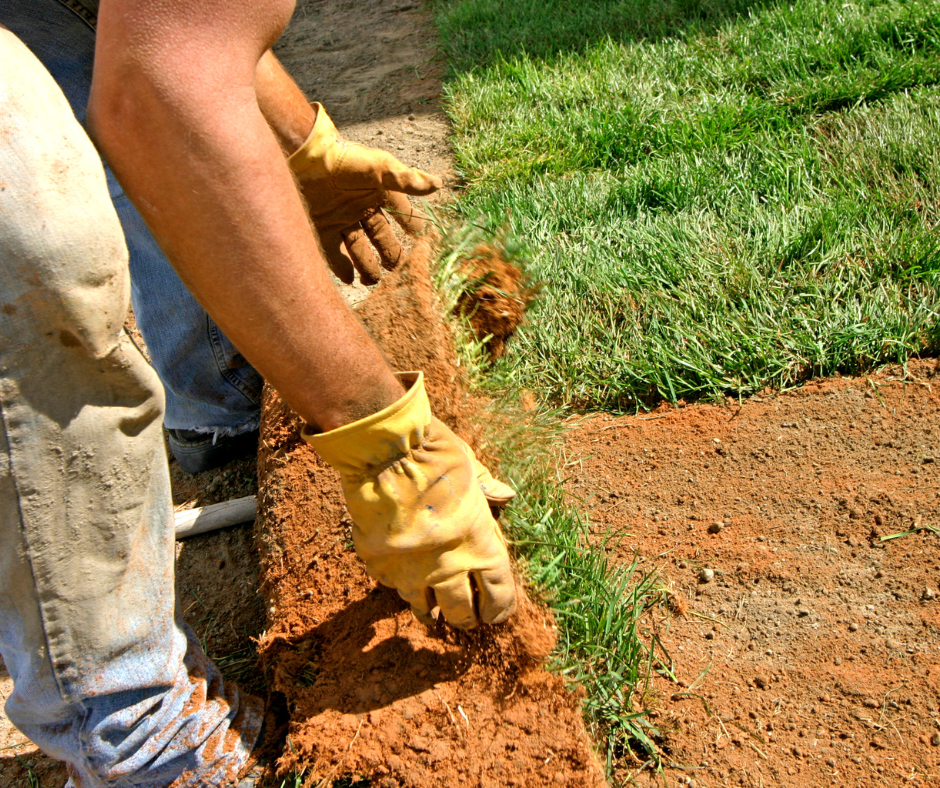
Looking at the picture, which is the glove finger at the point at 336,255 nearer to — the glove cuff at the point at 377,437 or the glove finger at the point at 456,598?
the glove cuff at the point at 377,437

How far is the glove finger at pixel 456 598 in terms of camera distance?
1.58 m

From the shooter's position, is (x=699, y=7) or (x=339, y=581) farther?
(x=699, y=7)

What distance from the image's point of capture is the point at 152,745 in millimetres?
1543

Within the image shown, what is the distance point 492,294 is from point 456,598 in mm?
1114

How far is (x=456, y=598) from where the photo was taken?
1.60 meters

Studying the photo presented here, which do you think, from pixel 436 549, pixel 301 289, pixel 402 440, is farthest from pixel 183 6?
pixel 436 549

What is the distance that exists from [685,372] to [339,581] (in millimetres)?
1283

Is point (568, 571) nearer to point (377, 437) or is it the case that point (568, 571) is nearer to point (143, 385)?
point (377, 437)

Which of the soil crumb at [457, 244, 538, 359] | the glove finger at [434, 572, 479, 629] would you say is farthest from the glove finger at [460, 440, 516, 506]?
the soil crumb at [457, 244, 538, 359]

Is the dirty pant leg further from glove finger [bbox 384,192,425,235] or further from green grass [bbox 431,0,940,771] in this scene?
glove finger [bbox 384,192,425,235]

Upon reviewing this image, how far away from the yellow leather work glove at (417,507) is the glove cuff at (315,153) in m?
0.86

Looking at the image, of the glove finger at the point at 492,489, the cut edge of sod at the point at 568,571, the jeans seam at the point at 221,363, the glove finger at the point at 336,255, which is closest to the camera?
the cut edge of sod at the point at 568,571

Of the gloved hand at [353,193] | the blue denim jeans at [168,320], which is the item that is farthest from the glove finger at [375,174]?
the blue denim jeans at [168,320]

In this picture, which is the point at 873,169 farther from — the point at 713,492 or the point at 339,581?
the point at 339,581
